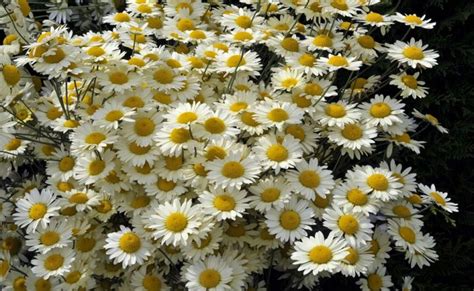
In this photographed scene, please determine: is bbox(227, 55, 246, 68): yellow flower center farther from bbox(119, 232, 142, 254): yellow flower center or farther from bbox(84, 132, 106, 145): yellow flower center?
bbox(119, 232, 142, 254): yellow flower center

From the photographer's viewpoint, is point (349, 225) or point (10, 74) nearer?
point (349, 225)

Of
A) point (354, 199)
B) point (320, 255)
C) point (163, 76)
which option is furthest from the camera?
point (163, 76)

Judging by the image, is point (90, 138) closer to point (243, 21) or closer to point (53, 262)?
point (53, 262)

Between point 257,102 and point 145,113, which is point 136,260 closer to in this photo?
point 145,113

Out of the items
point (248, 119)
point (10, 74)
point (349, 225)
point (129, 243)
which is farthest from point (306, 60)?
point (10, 74)

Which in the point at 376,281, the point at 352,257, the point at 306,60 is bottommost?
the point at 376,281

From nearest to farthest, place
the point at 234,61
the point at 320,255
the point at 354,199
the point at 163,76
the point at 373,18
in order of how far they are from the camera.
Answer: the point at 320,255, the point at 354,199, the point at 163,76, the point at 234,61, the point at 373,18

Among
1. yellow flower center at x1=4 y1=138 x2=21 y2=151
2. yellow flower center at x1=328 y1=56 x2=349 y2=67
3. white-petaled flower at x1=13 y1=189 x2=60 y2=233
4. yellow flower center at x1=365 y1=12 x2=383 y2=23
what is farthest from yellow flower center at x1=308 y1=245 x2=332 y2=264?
yellow flower center at x1=4 y1=138 x2=21 y2=151
